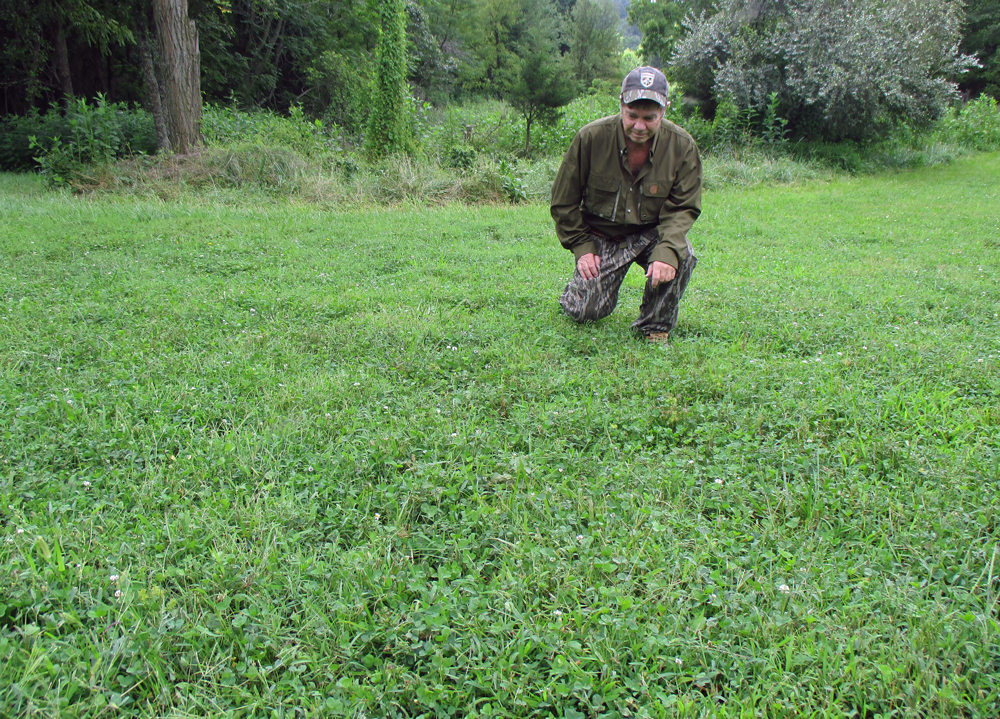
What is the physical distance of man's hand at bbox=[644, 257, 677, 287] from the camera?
4.11 metres

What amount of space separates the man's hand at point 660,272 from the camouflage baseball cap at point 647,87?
37.2 inches

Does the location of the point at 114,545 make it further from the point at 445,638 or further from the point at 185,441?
the point at 445,638

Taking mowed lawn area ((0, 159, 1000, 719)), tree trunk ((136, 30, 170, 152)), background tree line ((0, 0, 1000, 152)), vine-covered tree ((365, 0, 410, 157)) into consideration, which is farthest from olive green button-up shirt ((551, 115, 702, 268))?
tree trunk ((136, 30, 170, 152))

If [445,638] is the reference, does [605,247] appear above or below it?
above

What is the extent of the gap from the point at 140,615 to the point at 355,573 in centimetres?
66

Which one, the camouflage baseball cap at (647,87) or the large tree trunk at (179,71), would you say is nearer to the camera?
the camouflage baseball cap at (647,87)

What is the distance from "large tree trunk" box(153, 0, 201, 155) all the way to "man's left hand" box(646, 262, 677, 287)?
1065cm

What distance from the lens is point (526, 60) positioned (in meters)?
16.3

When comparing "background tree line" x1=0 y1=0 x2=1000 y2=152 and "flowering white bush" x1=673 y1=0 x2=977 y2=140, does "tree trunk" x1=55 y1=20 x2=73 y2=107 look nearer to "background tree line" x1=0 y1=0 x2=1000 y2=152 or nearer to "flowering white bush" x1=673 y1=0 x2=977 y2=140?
"background tree line" x1=0 y1=0 x2=1000 y2=152

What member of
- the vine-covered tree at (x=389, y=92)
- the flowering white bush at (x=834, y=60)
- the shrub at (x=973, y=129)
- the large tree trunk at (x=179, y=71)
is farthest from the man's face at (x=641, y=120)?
the shrub at (x=973, y=129)

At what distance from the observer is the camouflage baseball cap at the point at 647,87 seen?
12.9 ft

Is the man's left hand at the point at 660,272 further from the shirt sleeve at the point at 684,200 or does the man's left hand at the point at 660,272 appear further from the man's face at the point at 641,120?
the man's face at the point at 641,120

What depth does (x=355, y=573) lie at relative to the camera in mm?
2258

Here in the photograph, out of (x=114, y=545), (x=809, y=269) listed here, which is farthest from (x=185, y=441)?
(x=809, y=269)
